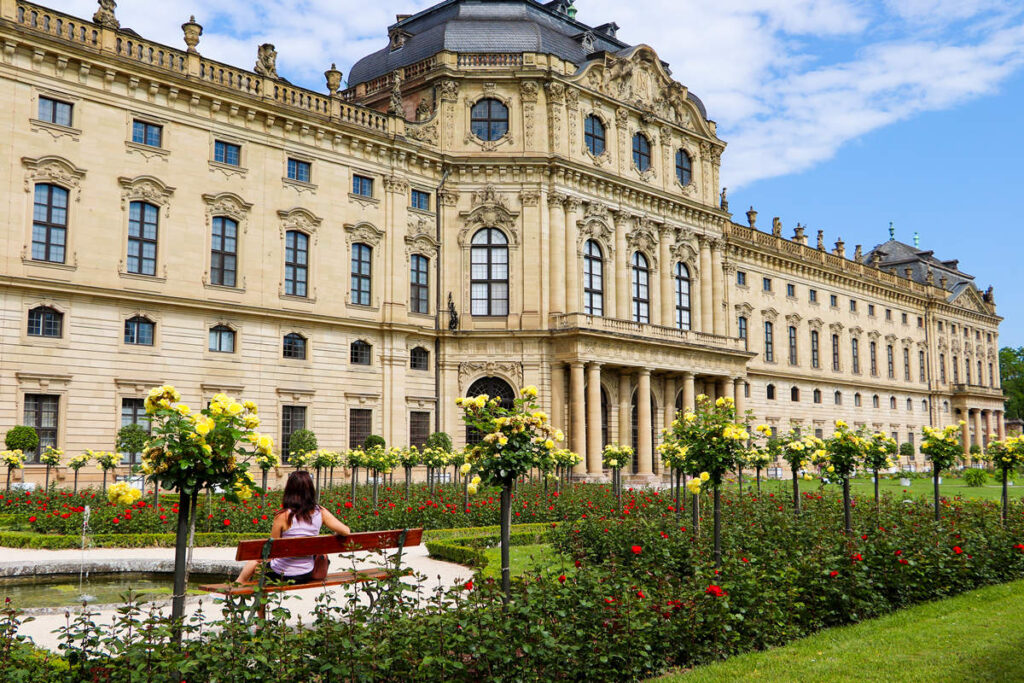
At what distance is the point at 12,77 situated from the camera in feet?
90.8

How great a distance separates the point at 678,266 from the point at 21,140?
33452mm

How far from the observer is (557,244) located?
41.8 m

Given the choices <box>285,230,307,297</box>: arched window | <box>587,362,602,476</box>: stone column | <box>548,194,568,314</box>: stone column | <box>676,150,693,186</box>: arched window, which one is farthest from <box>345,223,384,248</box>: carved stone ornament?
<box>676,150,693,186</box>: arched window

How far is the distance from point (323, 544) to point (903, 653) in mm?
6621

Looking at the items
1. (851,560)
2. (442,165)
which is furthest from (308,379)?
(851,560)

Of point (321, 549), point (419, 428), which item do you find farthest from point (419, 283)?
point (321, 549)

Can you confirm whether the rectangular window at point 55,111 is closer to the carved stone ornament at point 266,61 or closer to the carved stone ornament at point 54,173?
the carved stone ornament at point 54,173

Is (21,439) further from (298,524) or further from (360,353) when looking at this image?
(298,524)

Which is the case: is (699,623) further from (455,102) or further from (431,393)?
(455,102)

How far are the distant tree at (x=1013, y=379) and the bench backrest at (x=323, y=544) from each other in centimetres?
12155

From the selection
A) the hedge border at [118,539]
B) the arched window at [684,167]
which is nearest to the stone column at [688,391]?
the arched window at [684,167]

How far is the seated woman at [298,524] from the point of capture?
9.86 metres

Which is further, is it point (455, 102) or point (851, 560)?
point (455, 102)

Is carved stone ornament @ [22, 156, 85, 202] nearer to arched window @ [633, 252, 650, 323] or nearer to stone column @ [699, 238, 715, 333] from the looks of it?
arched window @ [633, 252, 650, 323]
